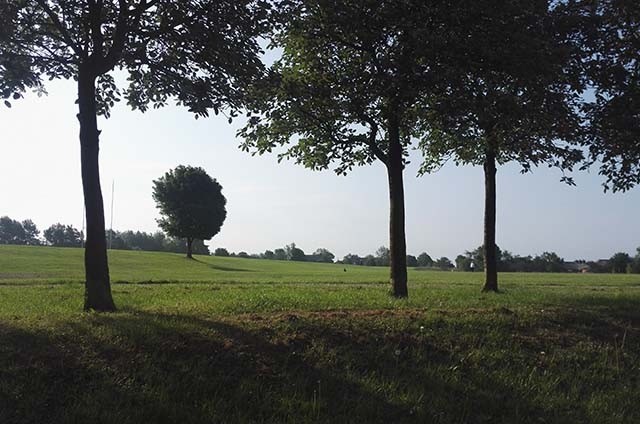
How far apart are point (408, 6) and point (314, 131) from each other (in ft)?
14.1

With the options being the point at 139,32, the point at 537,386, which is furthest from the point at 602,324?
the point at 139,32

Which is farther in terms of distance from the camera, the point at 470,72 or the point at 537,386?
the point at 470,72

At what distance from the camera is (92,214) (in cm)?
1050

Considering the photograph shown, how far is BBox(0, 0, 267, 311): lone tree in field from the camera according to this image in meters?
10.3

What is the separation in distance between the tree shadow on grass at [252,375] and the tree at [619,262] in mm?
79522

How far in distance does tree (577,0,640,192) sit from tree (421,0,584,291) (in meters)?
0.44

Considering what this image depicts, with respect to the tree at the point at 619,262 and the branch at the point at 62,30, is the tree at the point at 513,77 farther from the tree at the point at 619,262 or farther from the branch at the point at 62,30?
the tree at the point at 619,262

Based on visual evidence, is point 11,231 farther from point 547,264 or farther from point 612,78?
point 612,78

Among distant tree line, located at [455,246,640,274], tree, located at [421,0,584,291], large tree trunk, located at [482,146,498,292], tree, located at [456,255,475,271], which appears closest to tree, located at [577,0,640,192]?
tree, located at [421,0,584,291]

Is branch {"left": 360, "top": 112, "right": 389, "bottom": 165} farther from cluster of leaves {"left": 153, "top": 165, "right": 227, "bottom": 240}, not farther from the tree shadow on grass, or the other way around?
cluster of leaves {"left": 153, "top": 165, "right": 227, "bottom": 240}

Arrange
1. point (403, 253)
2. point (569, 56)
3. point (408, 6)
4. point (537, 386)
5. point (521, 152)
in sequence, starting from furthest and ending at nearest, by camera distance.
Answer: point (521, 152) → point (403, 253) → point (569, 56) → point (408, 6) → point (537, 386)

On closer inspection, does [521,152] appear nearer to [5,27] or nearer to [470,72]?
[470,72]

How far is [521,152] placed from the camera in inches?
663

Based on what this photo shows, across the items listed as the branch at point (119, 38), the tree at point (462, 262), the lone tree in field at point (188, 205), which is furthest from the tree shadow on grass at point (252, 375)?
the tree at point (462, 262)
